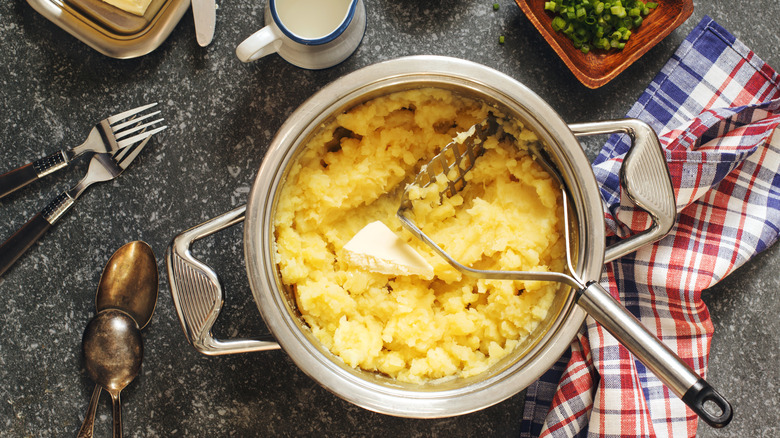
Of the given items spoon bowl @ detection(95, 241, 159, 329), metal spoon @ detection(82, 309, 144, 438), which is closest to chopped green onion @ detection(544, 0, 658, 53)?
spoon bowl @ detection(95, 241, 159, 329)

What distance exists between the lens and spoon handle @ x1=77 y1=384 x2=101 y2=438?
1420 millimetres

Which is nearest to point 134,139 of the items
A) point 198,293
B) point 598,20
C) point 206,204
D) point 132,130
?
point 132,130

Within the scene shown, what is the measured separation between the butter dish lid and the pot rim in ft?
Result: 1.77

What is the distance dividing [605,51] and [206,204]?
1.07m

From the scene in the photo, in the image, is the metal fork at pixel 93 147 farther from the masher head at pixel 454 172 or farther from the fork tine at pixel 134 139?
the masher head at pixel 454 172

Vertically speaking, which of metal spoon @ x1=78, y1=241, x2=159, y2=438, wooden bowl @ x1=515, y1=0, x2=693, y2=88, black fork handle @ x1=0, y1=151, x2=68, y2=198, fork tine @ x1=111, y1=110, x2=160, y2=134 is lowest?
metal spoon @ x1=78, y1=241, x2=159, y2=438

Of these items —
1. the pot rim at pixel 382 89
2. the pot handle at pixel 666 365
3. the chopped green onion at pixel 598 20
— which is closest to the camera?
the pot handle at pixel 666 365

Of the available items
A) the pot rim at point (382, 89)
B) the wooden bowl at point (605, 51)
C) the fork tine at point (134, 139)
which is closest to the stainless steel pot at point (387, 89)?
the pot rim at point (382, 89)

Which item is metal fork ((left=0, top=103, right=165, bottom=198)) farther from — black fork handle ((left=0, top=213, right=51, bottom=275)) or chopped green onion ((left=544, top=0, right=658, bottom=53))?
chopped green onion ((left=544, top=0, right=658, bottom=53))

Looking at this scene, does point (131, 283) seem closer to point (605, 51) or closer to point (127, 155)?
point (127, 155)

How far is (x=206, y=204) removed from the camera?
1438 mm

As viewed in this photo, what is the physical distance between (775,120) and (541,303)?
73 centimetres

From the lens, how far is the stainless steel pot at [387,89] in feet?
3.72

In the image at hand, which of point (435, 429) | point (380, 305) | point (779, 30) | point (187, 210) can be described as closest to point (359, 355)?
point (380, 305)
